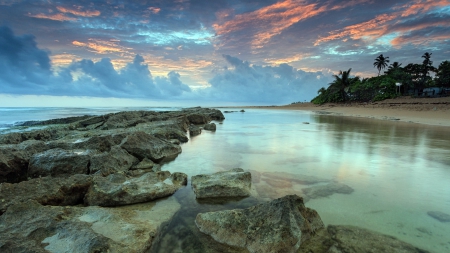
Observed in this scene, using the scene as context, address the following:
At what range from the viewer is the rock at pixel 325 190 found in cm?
440

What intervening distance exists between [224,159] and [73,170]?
384 centimetres

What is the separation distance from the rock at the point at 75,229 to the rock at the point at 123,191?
38 centimetres

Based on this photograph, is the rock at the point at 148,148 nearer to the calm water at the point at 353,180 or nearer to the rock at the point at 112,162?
the rock at the point at 112,162

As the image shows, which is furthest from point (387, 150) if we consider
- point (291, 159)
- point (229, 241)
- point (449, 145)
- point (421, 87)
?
point (421, 87)

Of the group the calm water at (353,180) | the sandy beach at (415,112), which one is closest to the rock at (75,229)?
the calm water at (353,180)

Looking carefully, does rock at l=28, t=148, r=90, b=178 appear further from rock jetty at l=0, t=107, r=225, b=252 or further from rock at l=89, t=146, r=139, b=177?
rock at l=89, t=146, r=139, b=177

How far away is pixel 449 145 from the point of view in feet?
30.3

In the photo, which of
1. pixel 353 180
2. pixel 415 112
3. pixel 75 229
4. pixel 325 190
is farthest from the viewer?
pixel 415 112

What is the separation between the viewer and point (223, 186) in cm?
425

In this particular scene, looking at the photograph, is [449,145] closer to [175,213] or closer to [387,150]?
[387,150]

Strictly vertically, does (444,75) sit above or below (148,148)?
above

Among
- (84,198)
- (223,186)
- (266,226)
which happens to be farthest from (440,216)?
(84,198)

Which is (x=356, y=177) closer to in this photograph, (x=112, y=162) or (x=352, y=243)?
(x=352, y=243)

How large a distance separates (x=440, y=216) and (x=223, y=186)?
3296mm
